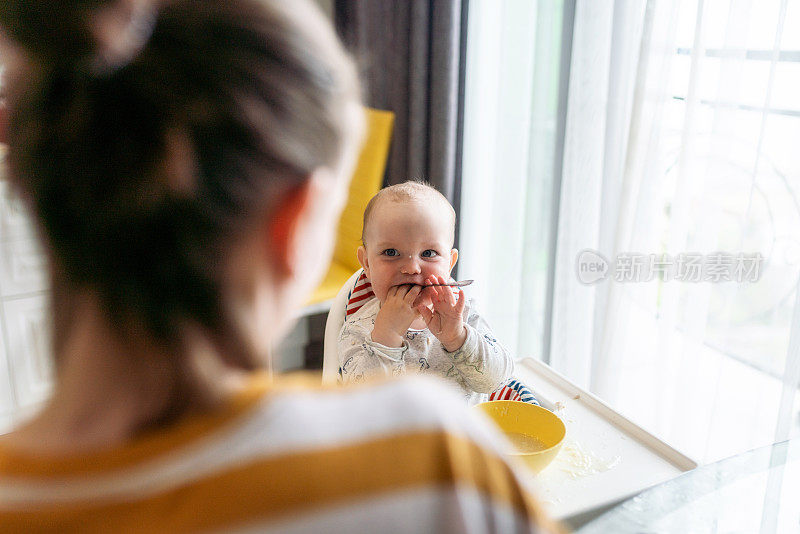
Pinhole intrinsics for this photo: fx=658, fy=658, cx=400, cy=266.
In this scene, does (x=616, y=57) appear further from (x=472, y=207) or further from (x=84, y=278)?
(x=84, y=278)

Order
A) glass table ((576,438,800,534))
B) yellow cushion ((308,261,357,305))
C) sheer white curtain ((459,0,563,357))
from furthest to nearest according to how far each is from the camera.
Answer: yellow cushion ((308,261,357,305)), sheer white curtain ((459,0,563,357)), glass table ((576,438,800,534))

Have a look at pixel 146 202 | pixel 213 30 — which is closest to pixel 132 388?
pixel 146 202

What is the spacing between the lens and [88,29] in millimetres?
444

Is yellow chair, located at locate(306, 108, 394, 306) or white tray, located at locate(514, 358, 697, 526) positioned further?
yellow chair, located at locate(306, 108, 394, 306)

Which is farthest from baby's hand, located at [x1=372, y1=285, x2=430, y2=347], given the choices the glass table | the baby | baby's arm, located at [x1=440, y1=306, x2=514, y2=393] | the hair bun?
the hair bun

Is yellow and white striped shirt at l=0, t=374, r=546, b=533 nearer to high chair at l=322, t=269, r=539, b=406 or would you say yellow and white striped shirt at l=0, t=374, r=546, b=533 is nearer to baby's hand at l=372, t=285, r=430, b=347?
baby's hand at l=372, t=285, r=430, b=347

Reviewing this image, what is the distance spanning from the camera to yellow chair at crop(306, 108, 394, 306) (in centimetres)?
236

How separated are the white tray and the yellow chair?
4.00ft

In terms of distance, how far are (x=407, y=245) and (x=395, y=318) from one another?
0.54 feet

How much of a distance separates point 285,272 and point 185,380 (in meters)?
0.11

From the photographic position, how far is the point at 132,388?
0.48 m

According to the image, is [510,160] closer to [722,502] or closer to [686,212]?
[686,212]

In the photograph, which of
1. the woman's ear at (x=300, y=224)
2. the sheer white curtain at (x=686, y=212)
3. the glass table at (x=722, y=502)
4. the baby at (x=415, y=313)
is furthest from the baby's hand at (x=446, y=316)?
the woman's ear at (x=300, y=224)

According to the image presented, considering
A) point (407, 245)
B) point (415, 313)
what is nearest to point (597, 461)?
point (415, 313)
